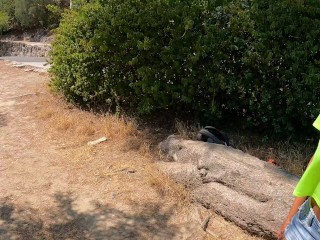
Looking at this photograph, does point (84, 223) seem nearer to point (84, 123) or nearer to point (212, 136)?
point (212, 136)

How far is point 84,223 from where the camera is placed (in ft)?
11.7

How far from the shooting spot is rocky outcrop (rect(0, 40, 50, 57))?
49.8 ft

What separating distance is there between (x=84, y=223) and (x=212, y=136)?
1697mm

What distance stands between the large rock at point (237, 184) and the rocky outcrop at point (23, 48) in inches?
450

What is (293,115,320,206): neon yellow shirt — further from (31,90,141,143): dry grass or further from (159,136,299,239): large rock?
(31,90,141,143): dry grass

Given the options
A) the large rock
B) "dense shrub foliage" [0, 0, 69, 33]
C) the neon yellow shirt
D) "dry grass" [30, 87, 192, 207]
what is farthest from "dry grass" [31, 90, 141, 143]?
"dense shrub foliage" [0, 0, 69, 33]

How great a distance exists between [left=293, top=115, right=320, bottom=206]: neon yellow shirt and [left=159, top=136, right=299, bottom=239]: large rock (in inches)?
63.3

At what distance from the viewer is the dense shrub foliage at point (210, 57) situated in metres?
4.45

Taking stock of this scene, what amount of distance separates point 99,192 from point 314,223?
2706 mm

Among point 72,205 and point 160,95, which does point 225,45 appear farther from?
point 72,205

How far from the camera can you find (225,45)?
471 cm

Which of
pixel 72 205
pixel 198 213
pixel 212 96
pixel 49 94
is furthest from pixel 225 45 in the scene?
pixel 49 94

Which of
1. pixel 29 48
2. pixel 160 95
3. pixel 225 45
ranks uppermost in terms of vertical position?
pixel 225 45

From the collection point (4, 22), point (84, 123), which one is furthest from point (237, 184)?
point (4, 22)
